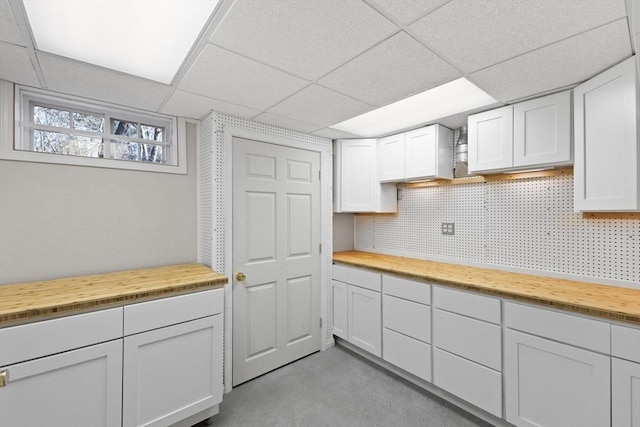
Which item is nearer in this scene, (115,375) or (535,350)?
(115,375)

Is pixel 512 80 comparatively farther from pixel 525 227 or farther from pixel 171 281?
pixel 171 281

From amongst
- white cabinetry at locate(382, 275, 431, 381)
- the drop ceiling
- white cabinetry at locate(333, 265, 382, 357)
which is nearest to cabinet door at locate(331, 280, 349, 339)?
white cabinetry at locate(333, 265, 382, 357)

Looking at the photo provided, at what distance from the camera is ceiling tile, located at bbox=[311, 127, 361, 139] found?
108 inches

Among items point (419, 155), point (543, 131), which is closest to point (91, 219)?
point (419, 155)

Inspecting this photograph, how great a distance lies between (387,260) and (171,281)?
1999mm

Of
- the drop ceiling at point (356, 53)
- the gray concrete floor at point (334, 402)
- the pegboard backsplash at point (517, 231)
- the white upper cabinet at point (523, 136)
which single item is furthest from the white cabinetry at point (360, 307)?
the drop ceiling at point (356, 53)

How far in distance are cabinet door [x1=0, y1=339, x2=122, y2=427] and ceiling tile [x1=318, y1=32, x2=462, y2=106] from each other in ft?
6.76

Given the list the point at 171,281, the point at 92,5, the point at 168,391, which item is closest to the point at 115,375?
the point at 168,391

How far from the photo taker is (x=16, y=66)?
1.54 meters

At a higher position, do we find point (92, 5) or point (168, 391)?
point (92, 5)

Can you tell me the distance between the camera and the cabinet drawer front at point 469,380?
1.80 metres

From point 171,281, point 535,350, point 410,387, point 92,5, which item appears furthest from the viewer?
point 410,387

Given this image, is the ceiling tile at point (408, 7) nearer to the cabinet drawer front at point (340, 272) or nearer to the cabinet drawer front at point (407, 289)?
the cabinet drawer front at point (407, 289)

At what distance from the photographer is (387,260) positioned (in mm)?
2857
